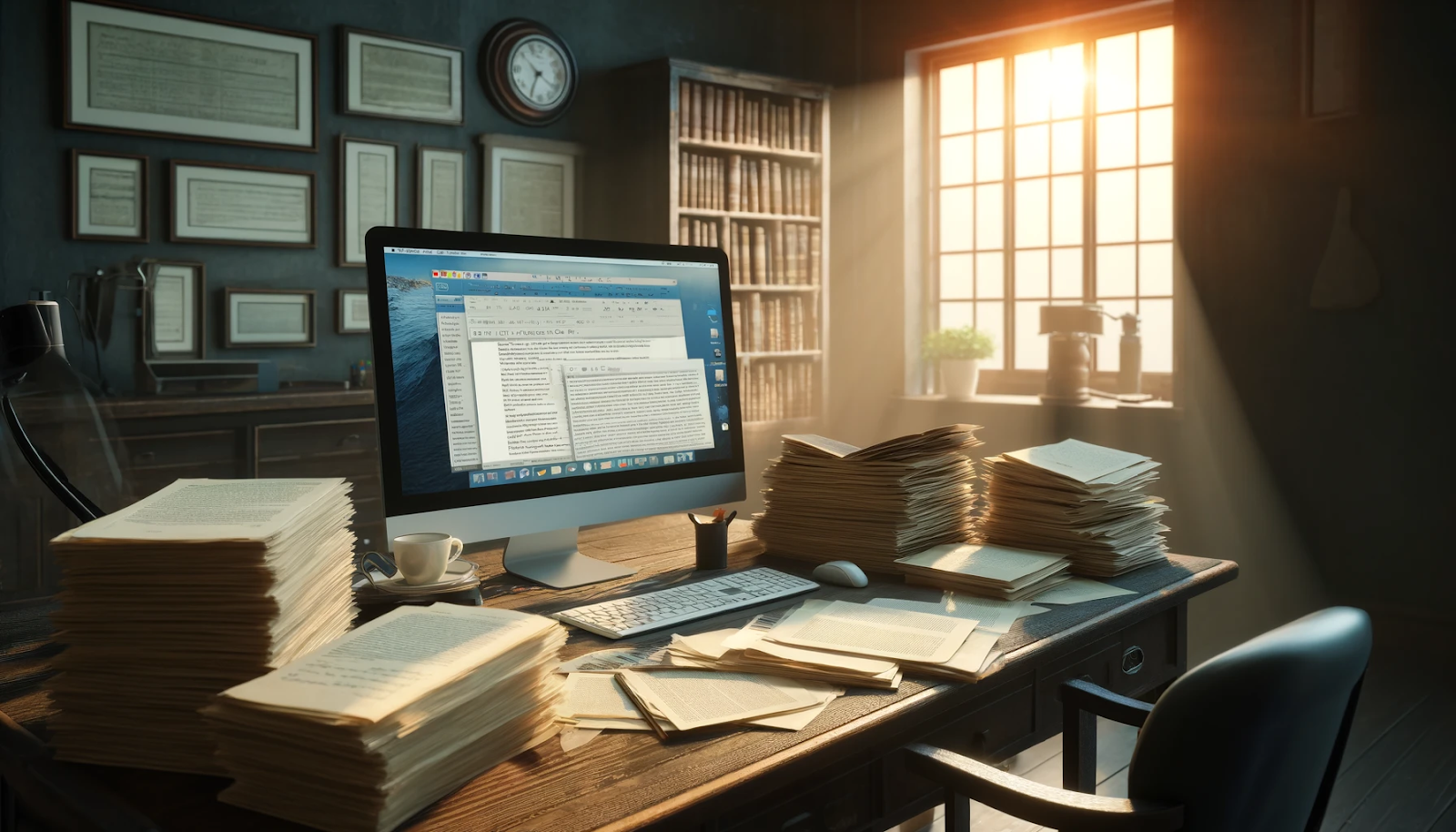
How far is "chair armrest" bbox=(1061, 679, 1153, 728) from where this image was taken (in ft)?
3.96

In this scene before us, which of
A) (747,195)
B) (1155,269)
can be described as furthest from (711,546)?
(1155,269)

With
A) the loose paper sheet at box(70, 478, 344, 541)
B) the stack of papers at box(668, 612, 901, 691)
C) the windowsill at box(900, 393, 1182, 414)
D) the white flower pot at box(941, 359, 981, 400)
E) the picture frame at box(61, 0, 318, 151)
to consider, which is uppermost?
the picture frame at box(61, 0, 318, 151)

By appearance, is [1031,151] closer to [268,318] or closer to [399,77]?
[399,77]

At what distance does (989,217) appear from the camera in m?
4.96

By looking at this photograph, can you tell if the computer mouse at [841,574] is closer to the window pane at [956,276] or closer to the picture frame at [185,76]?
the picture frame at [185,76]

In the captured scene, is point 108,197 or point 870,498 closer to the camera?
point 870,498

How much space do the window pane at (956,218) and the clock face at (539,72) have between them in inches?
77.3

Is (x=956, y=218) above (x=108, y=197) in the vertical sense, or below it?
above

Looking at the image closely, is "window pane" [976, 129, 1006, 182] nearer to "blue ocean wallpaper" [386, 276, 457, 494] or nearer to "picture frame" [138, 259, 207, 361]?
"picture frame" [138, 259, 207, 361]

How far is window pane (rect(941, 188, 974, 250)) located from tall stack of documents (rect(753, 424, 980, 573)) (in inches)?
141

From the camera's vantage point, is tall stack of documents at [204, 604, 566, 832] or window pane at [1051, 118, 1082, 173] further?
window pane at [1051, 118, 1082, 173]

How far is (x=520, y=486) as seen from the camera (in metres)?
1.51

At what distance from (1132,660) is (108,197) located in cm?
344

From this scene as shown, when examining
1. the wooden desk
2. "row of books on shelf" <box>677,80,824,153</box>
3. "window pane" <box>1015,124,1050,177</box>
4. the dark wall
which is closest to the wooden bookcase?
"row of books on shelf" <box>677,80,824,153</box>
